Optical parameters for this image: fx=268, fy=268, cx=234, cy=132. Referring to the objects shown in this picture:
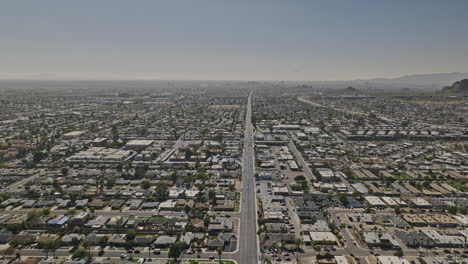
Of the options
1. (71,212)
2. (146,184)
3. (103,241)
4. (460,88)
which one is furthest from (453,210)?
(460,88)

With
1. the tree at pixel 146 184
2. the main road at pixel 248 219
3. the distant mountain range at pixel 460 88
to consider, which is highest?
the distant mountain range at pixel 460 88

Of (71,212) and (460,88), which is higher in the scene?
(460,88)

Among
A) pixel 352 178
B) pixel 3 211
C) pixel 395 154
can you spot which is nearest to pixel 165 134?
pixel 3 211

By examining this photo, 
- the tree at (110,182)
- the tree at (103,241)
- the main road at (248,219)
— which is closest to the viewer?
the main road at (248,219)

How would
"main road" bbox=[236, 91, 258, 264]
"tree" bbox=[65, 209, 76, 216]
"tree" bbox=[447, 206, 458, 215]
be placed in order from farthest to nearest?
1. "tree" bbox=[447, 206, 458, 215]
2. "tree" bbox=[65, 209, 76, 216]
3. "main road" bbox=[236, 91, 258, 264]

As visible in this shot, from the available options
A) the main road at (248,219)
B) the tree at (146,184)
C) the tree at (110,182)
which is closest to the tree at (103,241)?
the main road at (248,219)

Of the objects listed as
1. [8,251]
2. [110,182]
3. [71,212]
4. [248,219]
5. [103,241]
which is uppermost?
[110,182]

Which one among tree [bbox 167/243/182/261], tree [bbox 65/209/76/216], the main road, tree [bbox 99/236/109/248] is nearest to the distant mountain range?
the main road

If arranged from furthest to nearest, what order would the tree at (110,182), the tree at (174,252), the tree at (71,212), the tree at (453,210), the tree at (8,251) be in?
the tree at (110,182), the tree at (453,210), the tree at (71,212), the tree at (8,251), the tree at (174,252)

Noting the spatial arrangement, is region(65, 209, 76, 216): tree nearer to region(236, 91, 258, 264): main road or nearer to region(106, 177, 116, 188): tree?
region(106, 177, 116, 188): tree

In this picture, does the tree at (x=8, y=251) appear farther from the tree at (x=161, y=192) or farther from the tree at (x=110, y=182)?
the tree at (x=110, y=182)

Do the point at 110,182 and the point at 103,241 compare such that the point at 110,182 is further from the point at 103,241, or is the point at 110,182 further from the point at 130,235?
the point at 130,235
